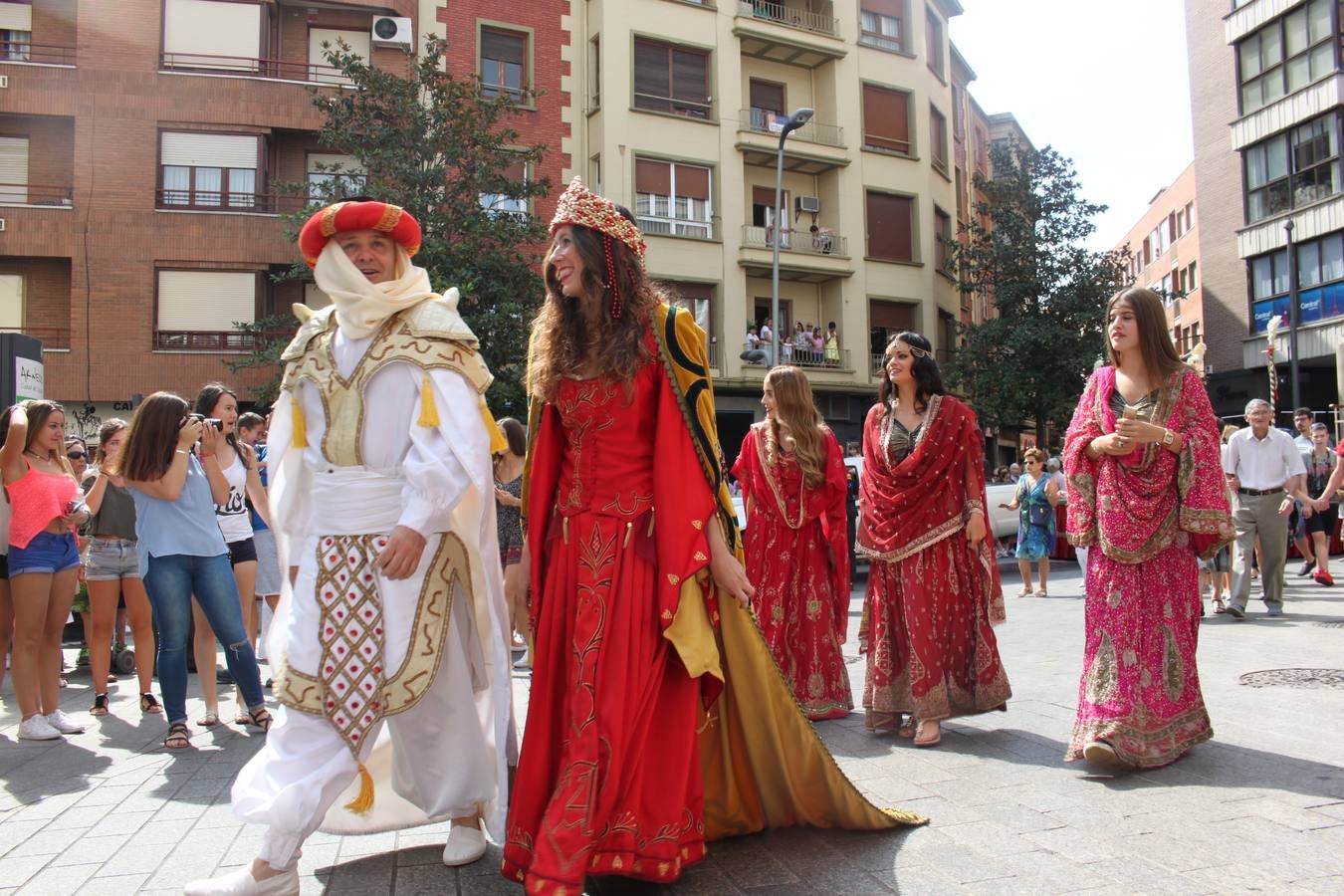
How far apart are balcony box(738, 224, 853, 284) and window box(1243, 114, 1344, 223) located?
12851 millimetres

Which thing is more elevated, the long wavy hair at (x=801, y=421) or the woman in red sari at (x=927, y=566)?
the long wavy hair at (x=801, y=421)

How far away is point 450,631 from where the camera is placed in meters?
3.49

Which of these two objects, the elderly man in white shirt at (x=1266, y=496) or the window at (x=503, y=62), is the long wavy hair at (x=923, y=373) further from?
the window at (x=503, y=62)

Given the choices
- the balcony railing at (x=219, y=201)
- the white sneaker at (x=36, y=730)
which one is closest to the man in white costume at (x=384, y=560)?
the white sneaker at (x=36, y=730)

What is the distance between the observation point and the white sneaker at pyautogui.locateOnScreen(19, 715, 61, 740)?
19.6ft

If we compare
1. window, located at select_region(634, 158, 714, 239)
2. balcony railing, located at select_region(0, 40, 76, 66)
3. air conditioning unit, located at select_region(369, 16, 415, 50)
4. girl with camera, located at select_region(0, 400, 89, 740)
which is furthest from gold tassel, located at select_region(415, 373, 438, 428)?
balcony railing, located at select_region(0, 40, 76, 66)

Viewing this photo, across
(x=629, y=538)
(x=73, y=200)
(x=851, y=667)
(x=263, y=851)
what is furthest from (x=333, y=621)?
(x=73, y=200)

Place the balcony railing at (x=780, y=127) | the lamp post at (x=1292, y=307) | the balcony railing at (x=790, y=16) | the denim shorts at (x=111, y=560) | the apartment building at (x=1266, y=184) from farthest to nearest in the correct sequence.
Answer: the apartment building at (x=1266, y=184), the balcony railing at (x=790, y=16), the balcony railing at (x=780, y=127), the lamp post at (x=1292, y=307), the denim shorts at (x=111, y=560)

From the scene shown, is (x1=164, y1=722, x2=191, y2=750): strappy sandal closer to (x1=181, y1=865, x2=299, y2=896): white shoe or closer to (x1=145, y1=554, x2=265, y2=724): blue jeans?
(x1=145, y1=554, x2=265, y2=724): blue jeans

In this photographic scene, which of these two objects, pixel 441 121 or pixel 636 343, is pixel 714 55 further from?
pixel 636 343

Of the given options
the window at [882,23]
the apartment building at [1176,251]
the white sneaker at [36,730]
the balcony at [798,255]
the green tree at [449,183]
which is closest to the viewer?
the white sneaker at [36,730]

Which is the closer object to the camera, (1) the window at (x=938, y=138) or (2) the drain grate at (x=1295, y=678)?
(2) the drain grate at (x=1295, y=678)

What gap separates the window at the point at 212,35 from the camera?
22.7m

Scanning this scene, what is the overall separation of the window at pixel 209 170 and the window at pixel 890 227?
1641 centimetres
